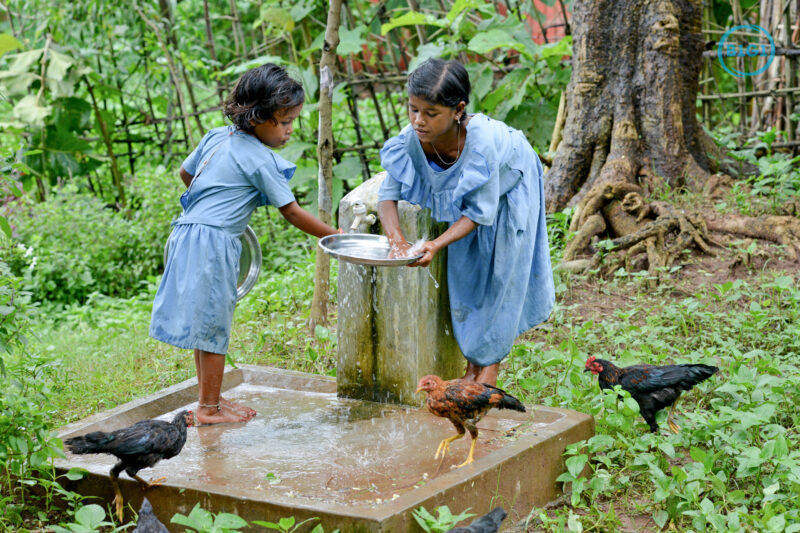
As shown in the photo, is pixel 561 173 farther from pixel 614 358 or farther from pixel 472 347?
pixel 472 347

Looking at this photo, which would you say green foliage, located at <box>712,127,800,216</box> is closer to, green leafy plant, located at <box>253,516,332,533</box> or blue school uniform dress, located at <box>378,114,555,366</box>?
blue school uniform dress, located at <box>378,114,555,366</box>

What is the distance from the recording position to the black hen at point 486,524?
2941 mm

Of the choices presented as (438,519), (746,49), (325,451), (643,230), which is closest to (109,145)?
(643,230)

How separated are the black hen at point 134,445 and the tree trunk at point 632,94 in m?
4.33

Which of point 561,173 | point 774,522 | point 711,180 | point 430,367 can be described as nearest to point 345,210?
point 430,367

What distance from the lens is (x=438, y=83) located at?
→ 3842 millimetres

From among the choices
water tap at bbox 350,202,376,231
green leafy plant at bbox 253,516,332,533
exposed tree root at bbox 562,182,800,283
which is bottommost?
green leafy plant at bbox 253,516,332,533

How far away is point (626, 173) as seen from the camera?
6.81m

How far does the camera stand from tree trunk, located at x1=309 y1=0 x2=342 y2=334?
5242mm

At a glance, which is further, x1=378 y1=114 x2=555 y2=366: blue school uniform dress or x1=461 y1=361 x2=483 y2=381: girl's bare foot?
x1=461 y1=361 x2=483 y2=381: girl's bare foot

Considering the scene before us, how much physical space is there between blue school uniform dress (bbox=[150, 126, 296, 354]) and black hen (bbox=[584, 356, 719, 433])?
5.92 feet

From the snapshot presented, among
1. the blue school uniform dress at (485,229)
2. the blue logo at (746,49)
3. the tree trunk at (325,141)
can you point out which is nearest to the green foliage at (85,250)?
the tree trunk at (325,141)

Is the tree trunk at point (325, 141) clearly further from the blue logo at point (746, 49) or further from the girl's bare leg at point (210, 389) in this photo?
the blue logo at point (746, 49)

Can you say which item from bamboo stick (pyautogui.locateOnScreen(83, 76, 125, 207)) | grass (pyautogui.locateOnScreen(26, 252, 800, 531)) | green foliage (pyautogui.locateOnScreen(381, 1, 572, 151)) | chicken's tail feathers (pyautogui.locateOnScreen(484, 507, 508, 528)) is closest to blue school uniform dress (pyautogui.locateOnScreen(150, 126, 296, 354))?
grass (pyautogui.locateOnScreen(26, 252, 800, 531))
